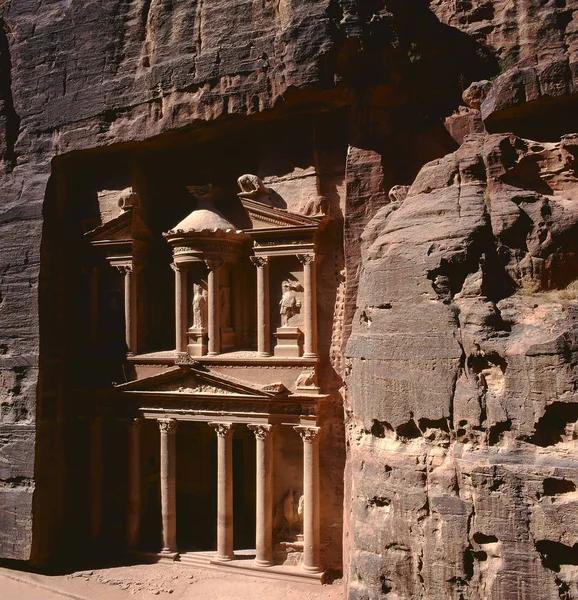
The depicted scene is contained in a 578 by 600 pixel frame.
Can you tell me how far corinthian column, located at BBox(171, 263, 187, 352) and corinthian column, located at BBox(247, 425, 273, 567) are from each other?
8.99ft

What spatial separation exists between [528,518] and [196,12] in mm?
11564

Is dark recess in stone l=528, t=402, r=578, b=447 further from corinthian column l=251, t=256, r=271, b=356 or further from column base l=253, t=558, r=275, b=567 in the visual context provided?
column base l=253, t=558, r=275, b=567

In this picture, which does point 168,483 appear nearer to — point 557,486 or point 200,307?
point 200,307

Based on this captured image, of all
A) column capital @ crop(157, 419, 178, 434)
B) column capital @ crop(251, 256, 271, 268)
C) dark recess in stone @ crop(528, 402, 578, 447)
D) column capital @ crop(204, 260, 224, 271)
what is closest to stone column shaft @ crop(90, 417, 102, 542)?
column capital @ crop(157, 419, 178, 434)

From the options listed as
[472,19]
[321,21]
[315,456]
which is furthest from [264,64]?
[315,456]

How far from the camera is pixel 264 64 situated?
12.0 metres

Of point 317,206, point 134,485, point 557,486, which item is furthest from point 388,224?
point 134,485

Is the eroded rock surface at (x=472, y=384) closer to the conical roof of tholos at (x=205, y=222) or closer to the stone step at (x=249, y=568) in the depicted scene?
the stone step at (x=249, y=568)

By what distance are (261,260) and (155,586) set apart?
23.1 feet

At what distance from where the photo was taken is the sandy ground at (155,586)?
11.6m

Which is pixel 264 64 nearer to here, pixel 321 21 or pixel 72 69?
pixel 321 21

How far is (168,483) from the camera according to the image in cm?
1333

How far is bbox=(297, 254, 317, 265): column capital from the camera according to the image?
12484 mm

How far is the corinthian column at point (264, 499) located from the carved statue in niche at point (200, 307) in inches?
110
